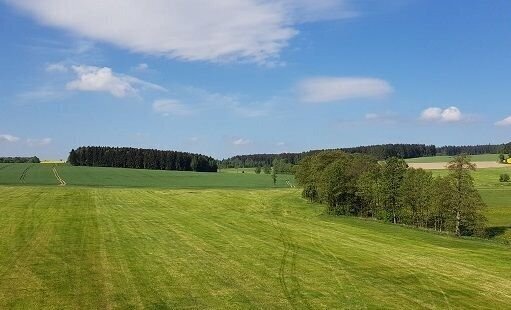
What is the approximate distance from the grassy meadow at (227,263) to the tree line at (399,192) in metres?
8.11

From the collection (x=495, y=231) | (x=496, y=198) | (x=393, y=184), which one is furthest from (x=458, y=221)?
(x=496, y=198)

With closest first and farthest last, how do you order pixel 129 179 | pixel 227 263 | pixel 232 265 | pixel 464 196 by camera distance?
pixel 232 265
pixel 227 263
pixel 464 196
pixel 129 179

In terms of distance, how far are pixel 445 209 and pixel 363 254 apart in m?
30.4

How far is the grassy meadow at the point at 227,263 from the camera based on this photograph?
2311 cm

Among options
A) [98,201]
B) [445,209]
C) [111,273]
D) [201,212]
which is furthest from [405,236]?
[98,201]

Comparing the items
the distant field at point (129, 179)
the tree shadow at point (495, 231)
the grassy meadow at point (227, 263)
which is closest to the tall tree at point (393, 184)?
the tree shadow at point (495, 231)

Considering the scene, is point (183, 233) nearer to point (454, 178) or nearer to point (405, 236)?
point (405, 236)

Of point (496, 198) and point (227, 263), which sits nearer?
point (227, 263)

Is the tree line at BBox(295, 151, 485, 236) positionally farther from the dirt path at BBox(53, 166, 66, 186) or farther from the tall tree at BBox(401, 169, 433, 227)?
the dirt path at BBox(53, 166, 66, 186)

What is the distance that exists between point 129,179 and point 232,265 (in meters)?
119

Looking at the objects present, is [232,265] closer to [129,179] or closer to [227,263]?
[227,263]

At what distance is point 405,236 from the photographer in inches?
2057

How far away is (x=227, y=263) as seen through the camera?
31.7m

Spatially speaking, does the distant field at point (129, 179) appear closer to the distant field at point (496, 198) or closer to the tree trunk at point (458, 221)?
the distant field at point (496, 198)
